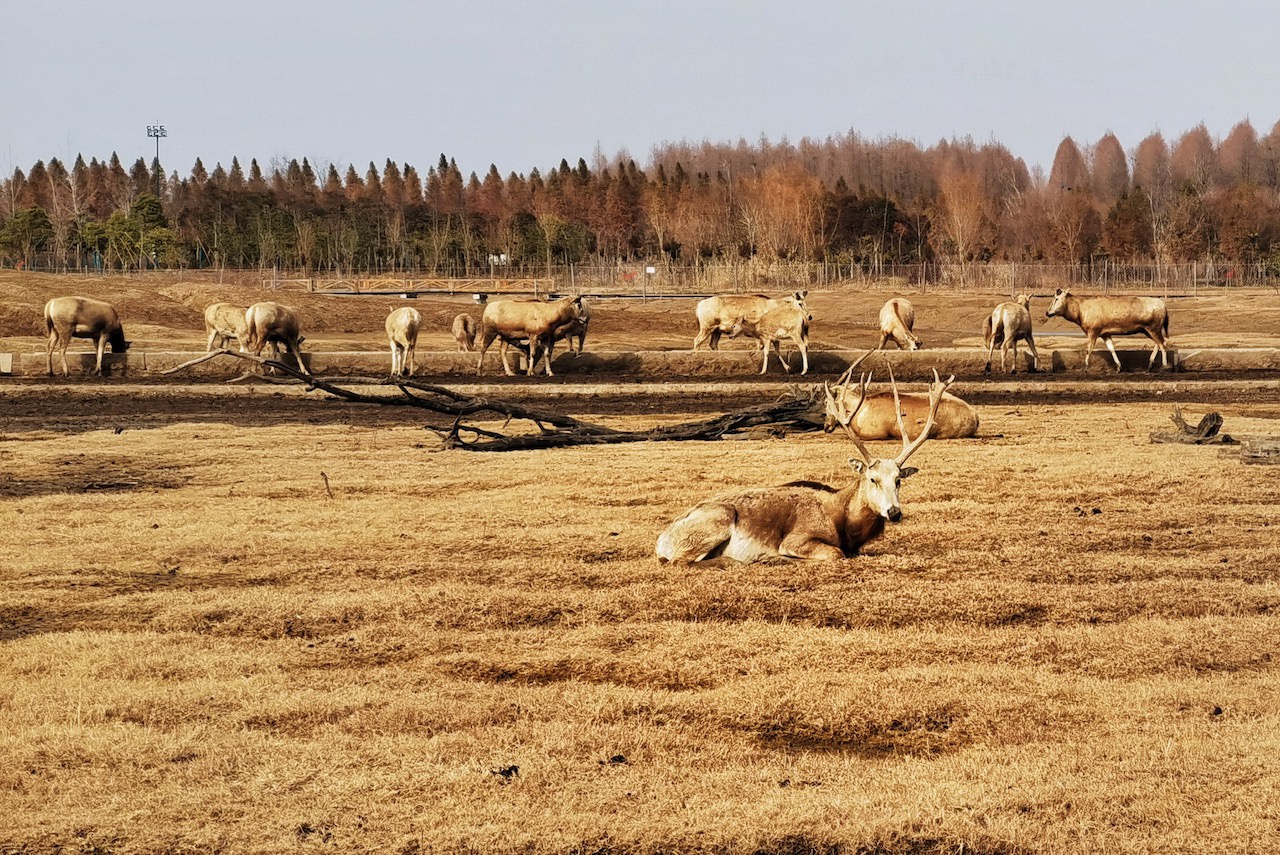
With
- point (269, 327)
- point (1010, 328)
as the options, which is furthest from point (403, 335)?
point (1010, 328)

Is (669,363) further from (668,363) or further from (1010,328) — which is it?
(1010,328)

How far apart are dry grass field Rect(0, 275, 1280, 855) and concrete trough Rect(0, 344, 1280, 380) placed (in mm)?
14225

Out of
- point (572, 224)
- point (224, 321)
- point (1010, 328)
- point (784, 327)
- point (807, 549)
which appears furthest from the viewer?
point (572, 224)

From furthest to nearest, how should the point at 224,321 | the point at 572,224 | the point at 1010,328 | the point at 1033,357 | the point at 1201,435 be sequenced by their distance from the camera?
the point at 572,224 < the point at 224,321 < the point at 1033,357 < the point at 1010,328 < the point at 1201,435

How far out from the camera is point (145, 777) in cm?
561

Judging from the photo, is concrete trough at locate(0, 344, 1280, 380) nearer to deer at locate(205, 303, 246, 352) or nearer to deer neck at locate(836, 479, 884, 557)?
deer at locate(205, 303, 246, 352)

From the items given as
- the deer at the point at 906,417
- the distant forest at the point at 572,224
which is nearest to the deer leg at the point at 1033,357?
the deer at the point at 906,417

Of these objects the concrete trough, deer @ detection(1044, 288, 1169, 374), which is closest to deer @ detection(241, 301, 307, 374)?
the concrete trough

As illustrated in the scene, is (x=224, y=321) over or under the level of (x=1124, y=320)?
over

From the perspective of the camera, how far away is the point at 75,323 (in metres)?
27.3

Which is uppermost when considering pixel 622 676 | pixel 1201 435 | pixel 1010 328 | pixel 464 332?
pixel 464 332

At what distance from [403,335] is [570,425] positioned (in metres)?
10.7

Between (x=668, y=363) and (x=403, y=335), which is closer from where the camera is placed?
(x=403, y=335)

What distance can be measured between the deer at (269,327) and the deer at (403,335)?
187cm
